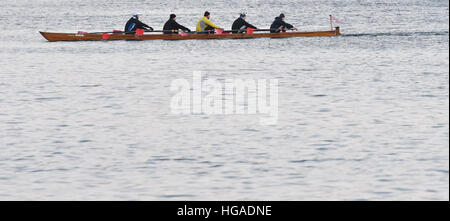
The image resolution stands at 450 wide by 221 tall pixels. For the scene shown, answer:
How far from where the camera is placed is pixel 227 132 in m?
22.7

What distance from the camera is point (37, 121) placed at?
24969 millimetres

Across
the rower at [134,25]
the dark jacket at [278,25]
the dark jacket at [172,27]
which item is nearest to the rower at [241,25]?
the dark jacket at [278,25]

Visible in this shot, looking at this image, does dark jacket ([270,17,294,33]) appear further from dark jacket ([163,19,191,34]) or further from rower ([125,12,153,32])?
rower ([125,12,153,32])

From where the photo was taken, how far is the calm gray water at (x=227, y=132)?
16.8m

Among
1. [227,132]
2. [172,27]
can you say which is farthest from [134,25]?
[227,132]

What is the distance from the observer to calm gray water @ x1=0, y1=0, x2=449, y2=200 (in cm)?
1683

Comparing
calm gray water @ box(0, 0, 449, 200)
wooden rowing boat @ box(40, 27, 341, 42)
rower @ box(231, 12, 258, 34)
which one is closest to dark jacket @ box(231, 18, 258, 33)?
rower @ box(231, 12, 258, 34)

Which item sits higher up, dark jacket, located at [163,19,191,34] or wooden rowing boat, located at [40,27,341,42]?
dark jacket, located at [163,19,191,34]

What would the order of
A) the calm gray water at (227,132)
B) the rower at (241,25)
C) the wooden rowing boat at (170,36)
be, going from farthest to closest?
1. the rower at (241,25)
2. the wooden rowing boat at (170,36)
3. the calm gray water at (227,132)

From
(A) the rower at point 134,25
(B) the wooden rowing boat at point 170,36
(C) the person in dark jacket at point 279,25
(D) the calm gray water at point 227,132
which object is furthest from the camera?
(A) the rower at point 134,25

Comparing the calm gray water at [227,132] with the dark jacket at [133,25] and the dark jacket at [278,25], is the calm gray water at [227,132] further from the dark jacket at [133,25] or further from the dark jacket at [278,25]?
the dark jacket at [133,25]

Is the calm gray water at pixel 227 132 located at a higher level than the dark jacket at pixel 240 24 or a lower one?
lower
